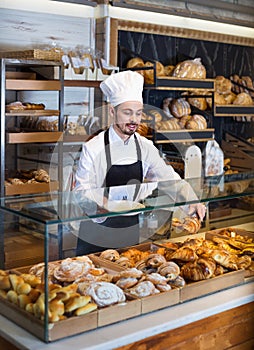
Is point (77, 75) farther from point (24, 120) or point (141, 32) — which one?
point (141, 32)

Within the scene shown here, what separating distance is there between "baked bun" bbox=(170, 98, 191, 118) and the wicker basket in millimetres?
1207

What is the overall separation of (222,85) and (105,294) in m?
3.82


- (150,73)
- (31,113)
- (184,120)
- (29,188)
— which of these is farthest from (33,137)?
(184,120)

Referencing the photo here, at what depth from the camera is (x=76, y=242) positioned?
2.11m

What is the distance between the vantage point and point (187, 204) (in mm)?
1894

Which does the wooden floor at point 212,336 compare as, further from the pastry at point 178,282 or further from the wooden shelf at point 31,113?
the wooden shelf at point 31,113

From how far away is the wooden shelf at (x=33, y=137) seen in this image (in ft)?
12.3

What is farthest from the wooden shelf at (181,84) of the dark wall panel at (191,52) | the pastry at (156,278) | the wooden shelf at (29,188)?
the pastry at (156,278)

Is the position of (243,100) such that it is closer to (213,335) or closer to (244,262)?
(244,262)

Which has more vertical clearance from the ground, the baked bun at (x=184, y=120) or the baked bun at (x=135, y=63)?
the baked bun at (x=135, y=63)

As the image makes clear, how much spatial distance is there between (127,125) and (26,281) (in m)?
1.35

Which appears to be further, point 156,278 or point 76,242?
point 76,242

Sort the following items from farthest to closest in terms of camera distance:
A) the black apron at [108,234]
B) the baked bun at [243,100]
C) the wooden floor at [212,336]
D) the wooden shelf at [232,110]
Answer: the baked bun at [243,100] < the wooden shelf at [232,110] < the black apron at [108,234] < the wooden floor at [212,336]

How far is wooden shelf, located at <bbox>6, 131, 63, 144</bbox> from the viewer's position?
3754 mm
